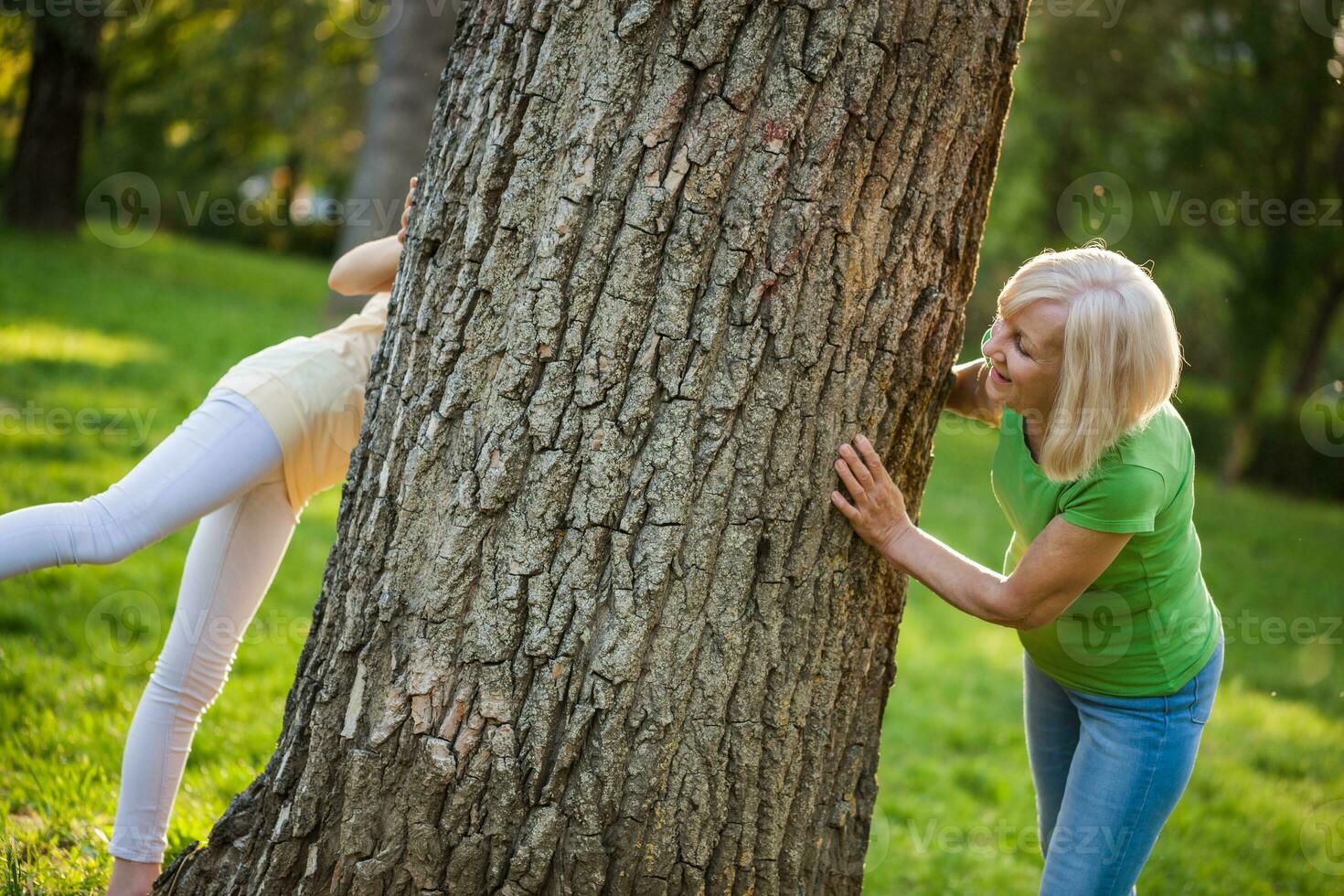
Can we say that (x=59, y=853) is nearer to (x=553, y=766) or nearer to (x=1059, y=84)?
(x=553, y=766)

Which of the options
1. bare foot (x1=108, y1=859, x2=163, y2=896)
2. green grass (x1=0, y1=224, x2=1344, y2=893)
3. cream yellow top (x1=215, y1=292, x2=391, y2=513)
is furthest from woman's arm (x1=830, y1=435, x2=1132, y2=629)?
bare foot (x1=108, y1=859, x2=163, y2=896)

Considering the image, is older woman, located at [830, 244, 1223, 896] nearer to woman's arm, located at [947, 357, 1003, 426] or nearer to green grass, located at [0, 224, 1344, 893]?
woman's arm, located at [947, 357, 1003, 426]

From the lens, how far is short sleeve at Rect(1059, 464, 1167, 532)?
209cm

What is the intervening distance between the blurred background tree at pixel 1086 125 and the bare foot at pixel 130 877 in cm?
923

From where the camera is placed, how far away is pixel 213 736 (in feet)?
11.7

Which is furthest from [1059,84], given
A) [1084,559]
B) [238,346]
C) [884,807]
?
[1084,559]

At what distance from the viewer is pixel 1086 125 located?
17266mm

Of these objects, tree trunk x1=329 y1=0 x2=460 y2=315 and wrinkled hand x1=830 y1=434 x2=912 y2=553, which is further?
tree trunk x1=329 y1=0 x2=460 y2=315

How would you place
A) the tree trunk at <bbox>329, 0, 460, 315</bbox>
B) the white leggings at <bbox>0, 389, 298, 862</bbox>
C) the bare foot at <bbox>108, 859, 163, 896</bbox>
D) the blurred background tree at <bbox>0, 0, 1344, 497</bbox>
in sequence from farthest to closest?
the blurred background tree at <bbox>0, 0, 1344, 497</bbox> < the tree trunk at <bbox>329, 0, 460, 315</bbox> < the bare foot at <bbox>108, 859, 163, 896</bbox> < the white leggings at <bbox>0, 389, 298, 862</bbox>

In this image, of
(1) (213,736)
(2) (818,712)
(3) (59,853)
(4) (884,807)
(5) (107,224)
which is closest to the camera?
(2) (818,712)

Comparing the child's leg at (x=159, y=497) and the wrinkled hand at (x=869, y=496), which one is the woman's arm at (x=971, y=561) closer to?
the wrinkled hand at (x=869, y=496)

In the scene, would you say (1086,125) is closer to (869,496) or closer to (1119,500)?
(1119,500)

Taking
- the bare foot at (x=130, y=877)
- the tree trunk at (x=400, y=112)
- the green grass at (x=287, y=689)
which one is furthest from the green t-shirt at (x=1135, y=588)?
the tree trunk at (x=400, y=112)

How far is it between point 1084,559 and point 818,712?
25.0 inches
